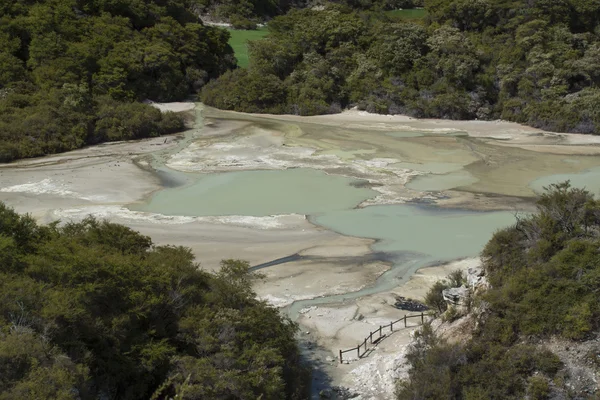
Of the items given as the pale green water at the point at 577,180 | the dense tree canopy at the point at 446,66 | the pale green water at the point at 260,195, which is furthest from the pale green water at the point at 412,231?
the dense tree canopy at the point at 446,66

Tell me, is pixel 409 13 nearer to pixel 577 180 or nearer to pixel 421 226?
pixel 577 180

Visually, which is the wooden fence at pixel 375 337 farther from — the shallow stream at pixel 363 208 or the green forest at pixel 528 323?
the shallow stream at pixel 363 208

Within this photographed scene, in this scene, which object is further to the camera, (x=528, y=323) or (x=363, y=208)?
(x=363, y=208)

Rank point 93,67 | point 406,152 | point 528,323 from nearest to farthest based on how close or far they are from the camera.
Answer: point 528,323
point 406,152
point 93,67

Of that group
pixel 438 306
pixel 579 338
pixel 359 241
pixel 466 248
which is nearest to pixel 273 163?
pixel 359 241

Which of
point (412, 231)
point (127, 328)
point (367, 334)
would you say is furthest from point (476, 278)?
point (412, 231)

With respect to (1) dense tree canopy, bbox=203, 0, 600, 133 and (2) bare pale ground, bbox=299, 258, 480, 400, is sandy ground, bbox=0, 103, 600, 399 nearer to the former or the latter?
(2) bare pale ground, bbox=299, 258, 480, 400

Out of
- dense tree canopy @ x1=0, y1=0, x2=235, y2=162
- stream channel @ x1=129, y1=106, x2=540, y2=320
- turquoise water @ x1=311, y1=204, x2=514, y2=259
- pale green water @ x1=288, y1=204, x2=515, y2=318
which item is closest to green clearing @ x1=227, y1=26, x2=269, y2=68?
dense tree canopy @ x1=0, y1=0, x2=235, y2=162
